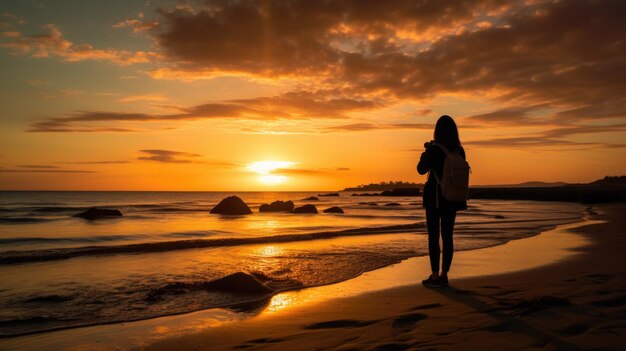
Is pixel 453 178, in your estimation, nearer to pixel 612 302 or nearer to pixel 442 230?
pixel 442 230

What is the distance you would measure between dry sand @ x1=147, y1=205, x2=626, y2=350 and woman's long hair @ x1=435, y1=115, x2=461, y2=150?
2.25 metres

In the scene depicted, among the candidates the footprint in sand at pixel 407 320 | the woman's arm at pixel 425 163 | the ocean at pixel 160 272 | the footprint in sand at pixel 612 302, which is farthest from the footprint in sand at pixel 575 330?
the ocean at pixel 160 272

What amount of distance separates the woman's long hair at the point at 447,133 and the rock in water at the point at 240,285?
149 inches

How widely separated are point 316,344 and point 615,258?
28.4 ft

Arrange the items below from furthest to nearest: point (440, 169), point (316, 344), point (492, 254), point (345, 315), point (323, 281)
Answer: point (492, 254), point (323, 281), point (440, 169), point (345, 315), point (316, 344)

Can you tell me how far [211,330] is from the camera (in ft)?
16.8

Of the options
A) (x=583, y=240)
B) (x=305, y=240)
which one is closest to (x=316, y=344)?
(x=305, y=240)

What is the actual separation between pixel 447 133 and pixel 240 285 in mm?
4240

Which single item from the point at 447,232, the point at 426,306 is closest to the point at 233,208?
the point at 447,232

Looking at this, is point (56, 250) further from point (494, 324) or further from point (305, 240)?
point (494, 324)

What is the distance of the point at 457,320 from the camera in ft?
15.6

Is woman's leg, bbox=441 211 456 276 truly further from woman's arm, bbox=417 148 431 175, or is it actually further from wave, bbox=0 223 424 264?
wave, bbox=0 223 424 264

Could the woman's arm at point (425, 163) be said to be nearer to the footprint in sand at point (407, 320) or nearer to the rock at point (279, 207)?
the footprint in sand at point (407, 320)

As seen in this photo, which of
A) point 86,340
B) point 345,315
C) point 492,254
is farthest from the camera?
point 492,254
